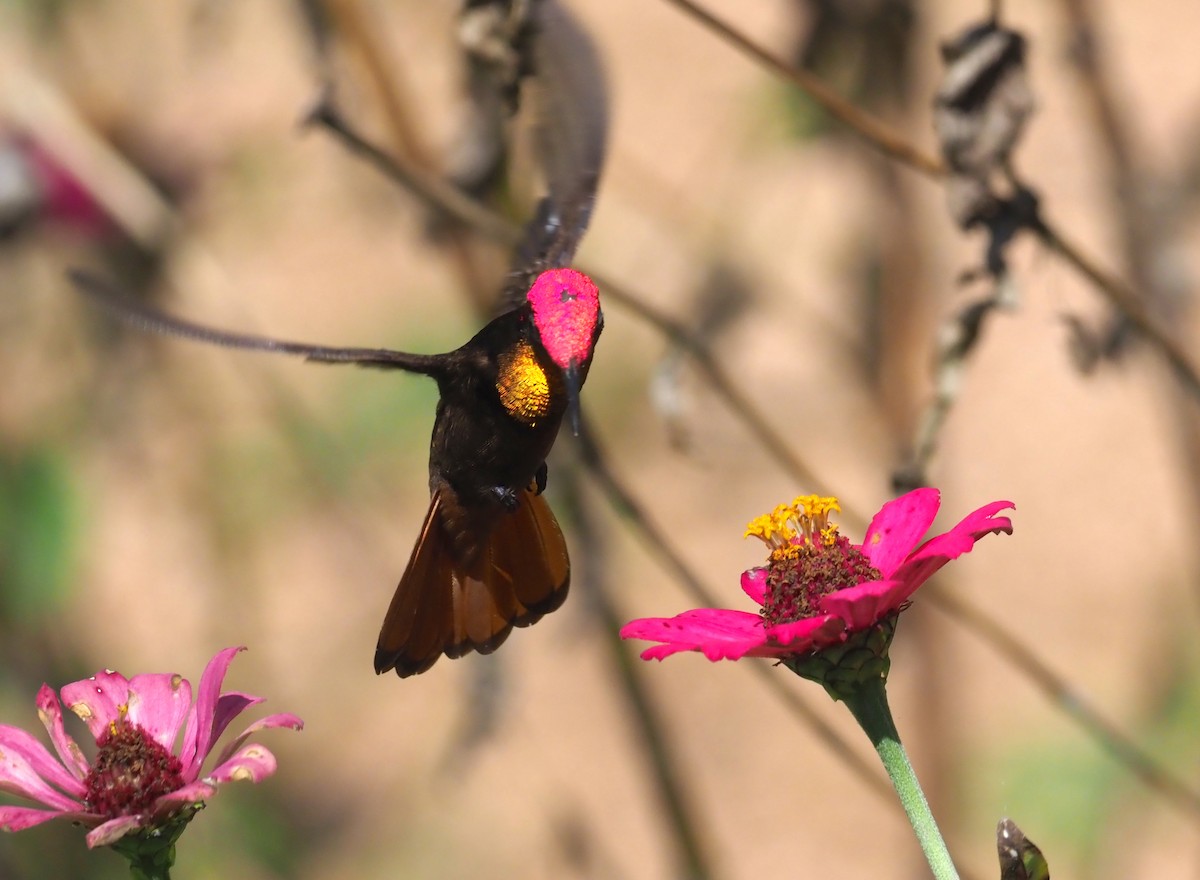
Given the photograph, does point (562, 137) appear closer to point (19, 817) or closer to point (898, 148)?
point (898, 148)

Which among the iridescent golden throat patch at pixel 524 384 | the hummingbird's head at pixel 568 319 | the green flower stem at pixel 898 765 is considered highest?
the iridescent golden throat patch at pixel 524 384

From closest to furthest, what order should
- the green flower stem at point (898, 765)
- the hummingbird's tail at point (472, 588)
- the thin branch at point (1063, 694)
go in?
the green flower stem at point (898, 765) → the hummingbird's tail at point (472, 588) → the thin branch at point (1063, 694)

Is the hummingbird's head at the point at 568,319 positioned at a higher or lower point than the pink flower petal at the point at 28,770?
higher

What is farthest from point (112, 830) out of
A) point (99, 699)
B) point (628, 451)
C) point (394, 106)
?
point (628, 451)

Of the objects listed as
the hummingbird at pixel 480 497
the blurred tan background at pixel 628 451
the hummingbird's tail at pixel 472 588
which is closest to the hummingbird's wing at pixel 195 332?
the hummingbird at pixel 480 497

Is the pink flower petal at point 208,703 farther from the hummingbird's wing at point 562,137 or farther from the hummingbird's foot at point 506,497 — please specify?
the hummingbird's wing at point 562,137

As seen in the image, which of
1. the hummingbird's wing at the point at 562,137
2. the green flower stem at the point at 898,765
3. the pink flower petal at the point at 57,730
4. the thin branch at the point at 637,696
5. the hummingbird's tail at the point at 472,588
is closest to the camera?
the green flower stem at the point at 898,765

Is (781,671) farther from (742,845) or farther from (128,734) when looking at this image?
(128,734)

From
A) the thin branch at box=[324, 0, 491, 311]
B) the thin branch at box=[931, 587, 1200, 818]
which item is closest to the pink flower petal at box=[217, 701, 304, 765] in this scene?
the thin branch at box=[931, 587, 1200, 818]
